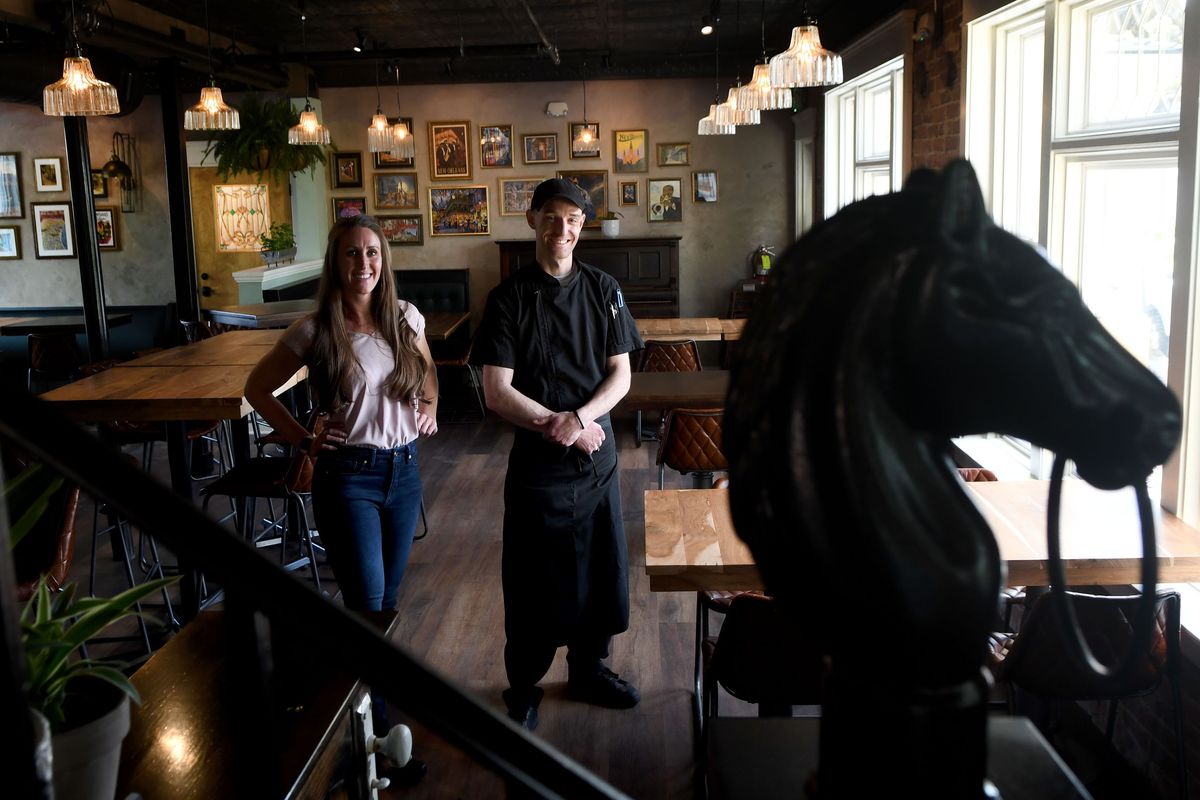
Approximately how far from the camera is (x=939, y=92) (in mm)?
5301


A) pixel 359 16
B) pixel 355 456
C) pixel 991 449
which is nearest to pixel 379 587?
pixel 355 456

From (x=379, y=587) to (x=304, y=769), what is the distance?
4.90ft

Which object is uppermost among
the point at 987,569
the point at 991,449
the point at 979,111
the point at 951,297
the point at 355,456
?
the point at 979,111

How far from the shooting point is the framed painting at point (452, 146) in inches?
442

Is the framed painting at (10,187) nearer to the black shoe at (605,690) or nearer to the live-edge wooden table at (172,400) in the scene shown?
the live-edge wooden table at (172,400)

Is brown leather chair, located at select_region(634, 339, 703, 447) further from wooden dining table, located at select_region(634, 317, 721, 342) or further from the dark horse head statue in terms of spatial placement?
the dark horse head statue

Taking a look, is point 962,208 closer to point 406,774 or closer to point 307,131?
point 406,774

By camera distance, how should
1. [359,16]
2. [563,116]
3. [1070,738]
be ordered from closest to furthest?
[1070,738]
[359,16]
[563,116]

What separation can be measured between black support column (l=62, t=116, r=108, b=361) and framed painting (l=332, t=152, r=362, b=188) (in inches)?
160

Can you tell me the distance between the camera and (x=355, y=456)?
3.00m

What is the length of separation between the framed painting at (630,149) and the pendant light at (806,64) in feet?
23.1

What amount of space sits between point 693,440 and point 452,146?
302 inches

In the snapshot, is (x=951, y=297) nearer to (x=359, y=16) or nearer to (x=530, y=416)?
(x=530, y=416)

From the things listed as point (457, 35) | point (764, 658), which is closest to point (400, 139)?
point (457, 35)
